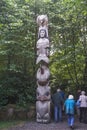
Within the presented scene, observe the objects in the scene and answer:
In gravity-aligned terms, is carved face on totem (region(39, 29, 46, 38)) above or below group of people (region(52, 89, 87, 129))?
above

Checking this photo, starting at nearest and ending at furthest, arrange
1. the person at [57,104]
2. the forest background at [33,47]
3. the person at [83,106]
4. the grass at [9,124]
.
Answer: the grass at [9,124], the person at [83,106], the person at [57,104], the forest background at [33,47]

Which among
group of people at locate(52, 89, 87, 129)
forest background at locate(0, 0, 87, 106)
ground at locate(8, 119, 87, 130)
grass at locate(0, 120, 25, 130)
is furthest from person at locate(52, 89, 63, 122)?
forest background at locate(0, 0, 87, 106)

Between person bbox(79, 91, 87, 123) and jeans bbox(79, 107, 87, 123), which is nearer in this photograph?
person bbox(79, 91, 87, 123)

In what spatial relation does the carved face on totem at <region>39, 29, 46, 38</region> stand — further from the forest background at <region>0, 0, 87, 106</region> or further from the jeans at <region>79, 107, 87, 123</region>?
the jeans at <region>79, 107, 87, 123</region>

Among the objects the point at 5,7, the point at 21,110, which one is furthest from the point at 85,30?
the point at 21,110

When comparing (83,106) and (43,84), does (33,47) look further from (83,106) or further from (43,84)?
(83,106)

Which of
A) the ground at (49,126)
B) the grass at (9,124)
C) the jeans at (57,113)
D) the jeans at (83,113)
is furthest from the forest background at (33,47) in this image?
the jeans at (83,113)

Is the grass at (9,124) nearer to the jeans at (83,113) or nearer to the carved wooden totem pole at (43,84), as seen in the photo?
the carved wooden totem pole at (43,84)

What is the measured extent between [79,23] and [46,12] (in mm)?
2312

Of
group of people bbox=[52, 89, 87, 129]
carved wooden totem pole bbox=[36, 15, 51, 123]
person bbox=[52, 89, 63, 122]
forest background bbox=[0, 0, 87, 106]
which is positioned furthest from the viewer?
forest background bbox=[0, 0, 87, 106]

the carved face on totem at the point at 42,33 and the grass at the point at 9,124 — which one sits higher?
the carved face on totem at the point at 42,33

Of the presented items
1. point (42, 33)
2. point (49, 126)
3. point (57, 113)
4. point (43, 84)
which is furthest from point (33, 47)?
point (49, 126)

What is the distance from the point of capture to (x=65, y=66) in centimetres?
1823

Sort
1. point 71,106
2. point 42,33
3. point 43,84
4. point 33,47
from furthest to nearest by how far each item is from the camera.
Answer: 1. point 33,47
2. point 42,33
3. point 43,84
4. point 71,106
